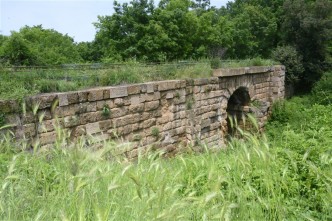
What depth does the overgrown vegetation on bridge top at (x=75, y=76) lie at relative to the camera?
202 inches

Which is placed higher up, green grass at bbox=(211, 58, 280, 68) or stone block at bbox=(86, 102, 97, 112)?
green grass at bbox=(211, 58, 280, 68)

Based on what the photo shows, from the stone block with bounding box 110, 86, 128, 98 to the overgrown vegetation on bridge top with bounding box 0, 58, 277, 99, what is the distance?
38 centimetres

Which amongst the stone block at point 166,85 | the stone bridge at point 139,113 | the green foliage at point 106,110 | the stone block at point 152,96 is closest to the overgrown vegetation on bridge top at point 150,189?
the stone bridge at point 139,113

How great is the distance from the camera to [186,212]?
2480mm

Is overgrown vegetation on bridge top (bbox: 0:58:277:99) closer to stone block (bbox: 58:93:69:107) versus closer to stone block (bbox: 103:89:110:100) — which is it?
stone block (bbox: 58:93:69:107)

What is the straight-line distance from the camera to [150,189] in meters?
2.47

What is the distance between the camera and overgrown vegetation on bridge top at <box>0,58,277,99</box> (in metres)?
5.12

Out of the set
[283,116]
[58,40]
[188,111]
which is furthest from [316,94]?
[58,40]

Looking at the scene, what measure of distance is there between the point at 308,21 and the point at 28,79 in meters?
18.4

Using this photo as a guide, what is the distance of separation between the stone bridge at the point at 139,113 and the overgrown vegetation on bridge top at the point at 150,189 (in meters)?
0.51

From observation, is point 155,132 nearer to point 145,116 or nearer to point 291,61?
point 145,116

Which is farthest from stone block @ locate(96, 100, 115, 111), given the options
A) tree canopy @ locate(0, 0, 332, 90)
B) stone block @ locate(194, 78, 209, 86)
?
tree canopy @ locate(0, 0, 332, 90)

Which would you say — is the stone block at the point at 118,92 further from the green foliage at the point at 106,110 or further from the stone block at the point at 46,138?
the stone block at the point at 46,138

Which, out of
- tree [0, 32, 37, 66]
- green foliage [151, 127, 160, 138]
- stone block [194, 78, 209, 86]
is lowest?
green foliage [151, 127, 160, 138]
